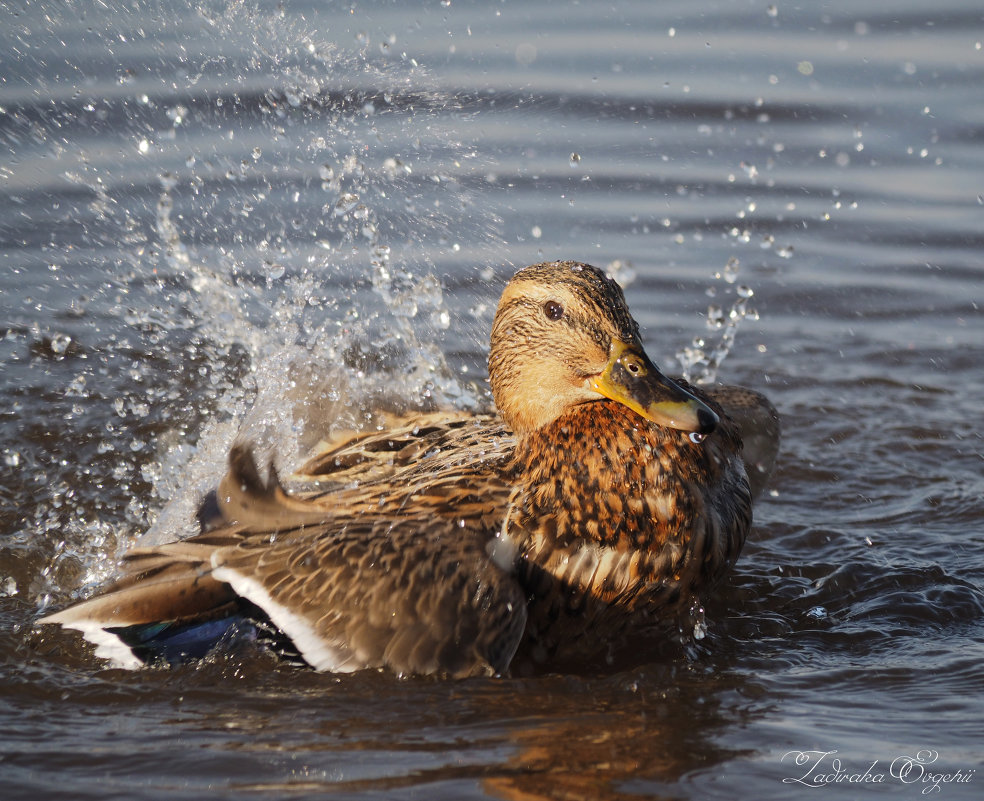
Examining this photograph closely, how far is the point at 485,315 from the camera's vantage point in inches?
295

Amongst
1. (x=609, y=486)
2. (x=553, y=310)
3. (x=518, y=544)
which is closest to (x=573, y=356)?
(x=553, y=310)

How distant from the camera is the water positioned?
3.61 m

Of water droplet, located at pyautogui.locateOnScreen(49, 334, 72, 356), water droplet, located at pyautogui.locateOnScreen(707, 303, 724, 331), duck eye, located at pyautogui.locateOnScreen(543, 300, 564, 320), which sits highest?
duck eye, located at pyautogui.locateOnScreen(543, 300, 564, 320)

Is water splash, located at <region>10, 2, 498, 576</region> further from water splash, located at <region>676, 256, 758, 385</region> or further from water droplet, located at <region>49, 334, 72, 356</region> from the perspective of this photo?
water splash, located at <region>676, 256, 758, 385</region>

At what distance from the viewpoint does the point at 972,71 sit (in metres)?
9.64

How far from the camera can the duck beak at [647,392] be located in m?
3.86

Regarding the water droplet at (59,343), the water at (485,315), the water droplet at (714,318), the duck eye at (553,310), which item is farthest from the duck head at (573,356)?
the water droplet at (59,343)

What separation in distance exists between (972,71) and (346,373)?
244 inches

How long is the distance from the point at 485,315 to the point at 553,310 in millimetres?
3250

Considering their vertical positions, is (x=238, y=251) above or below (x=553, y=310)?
above

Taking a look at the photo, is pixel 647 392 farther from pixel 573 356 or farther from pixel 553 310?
pixel 553 310

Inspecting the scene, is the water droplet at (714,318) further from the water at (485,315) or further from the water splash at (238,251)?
the water splash at (238,251)

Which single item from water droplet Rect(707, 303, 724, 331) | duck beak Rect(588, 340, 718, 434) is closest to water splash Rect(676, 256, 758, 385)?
water droplet Rect(707, 303, 724, 331)

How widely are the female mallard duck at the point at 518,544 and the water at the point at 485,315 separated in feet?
0.49
